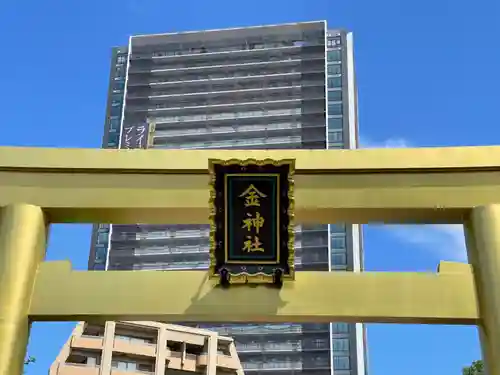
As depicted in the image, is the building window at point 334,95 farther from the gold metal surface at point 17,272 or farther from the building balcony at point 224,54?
the gold metal surface at point 17,272

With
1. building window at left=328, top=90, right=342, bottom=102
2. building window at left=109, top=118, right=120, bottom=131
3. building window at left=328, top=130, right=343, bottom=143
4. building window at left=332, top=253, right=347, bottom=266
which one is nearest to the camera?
building window at left=332, top=253, right=347, bottom=266

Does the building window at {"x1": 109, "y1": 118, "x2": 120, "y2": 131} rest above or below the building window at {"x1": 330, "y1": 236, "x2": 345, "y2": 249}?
above

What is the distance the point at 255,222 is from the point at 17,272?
2.15 m

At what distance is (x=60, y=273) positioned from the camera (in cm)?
596

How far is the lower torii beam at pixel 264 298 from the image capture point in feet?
18.8

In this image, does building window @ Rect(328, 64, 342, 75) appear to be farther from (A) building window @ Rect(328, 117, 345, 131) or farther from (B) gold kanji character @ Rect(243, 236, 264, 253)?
(B) gold kanji character @ Rect(243, 236, 264, 253)

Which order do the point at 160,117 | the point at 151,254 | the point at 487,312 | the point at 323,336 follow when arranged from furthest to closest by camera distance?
the point at 160,117 → the point at 151,254 → the point at 323,336 → the point at 487,312

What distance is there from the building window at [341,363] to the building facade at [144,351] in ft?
46.6

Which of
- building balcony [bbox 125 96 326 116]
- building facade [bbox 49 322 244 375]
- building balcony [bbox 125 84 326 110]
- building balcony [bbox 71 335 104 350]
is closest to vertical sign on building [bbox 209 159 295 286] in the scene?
→ building facade [bbox 49 322 244 375]

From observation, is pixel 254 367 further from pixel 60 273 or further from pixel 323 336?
pixel 60 273

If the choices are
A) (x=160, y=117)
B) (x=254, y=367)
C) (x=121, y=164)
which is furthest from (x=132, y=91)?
(x=121, y=164)

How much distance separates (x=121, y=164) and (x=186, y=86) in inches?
1835

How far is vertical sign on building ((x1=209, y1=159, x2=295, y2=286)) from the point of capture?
18.9 feet

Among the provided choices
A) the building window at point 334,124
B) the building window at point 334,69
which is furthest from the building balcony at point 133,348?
the building window at point 334,69
